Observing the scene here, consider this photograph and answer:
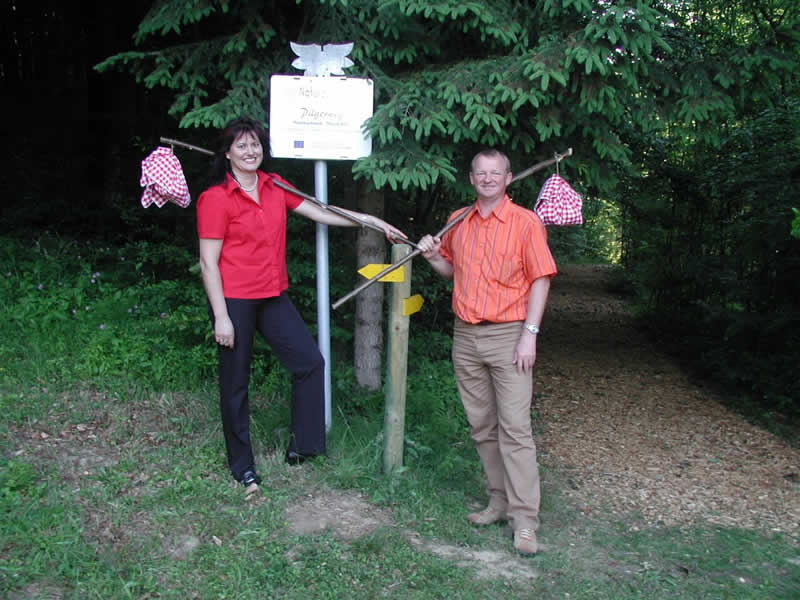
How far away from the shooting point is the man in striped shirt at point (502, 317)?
3809 millimetres

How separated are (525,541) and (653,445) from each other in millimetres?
2452

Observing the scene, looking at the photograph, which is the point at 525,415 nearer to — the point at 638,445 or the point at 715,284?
the point at 638,445

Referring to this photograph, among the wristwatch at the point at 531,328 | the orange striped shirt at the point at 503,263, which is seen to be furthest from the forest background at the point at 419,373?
the wristwatch at the point at 531,328

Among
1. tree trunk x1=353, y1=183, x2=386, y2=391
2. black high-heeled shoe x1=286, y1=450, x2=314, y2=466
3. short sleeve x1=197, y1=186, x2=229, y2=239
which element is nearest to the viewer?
short sleeve x1=197, y1=186, x2=229, y2=239

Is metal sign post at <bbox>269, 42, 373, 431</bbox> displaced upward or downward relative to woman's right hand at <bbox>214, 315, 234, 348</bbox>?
upward

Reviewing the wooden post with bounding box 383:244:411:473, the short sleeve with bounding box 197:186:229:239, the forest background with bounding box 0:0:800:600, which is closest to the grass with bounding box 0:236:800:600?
the forest background with bounding box 0:0:800:600

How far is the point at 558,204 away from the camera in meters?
4.25

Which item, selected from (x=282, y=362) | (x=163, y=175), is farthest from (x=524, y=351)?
(x=163, y=175)

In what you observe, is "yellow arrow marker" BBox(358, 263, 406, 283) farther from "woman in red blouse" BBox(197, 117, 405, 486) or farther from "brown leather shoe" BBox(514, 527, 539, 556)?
"brown leather shoe" BBox(514, 527, 539, 556)

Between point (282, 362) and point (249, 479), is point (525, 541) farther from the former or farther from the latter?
point (282, 362)

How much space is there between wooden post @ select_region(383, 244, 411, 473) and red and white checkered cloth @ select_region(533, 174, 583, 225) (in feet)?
2.66

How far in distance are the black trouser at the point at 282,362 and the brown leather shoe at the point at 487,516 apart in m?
1.03

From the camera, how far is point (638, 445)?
19.7 ft

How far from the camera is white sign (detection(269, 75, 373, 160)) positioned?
4.49 metres
